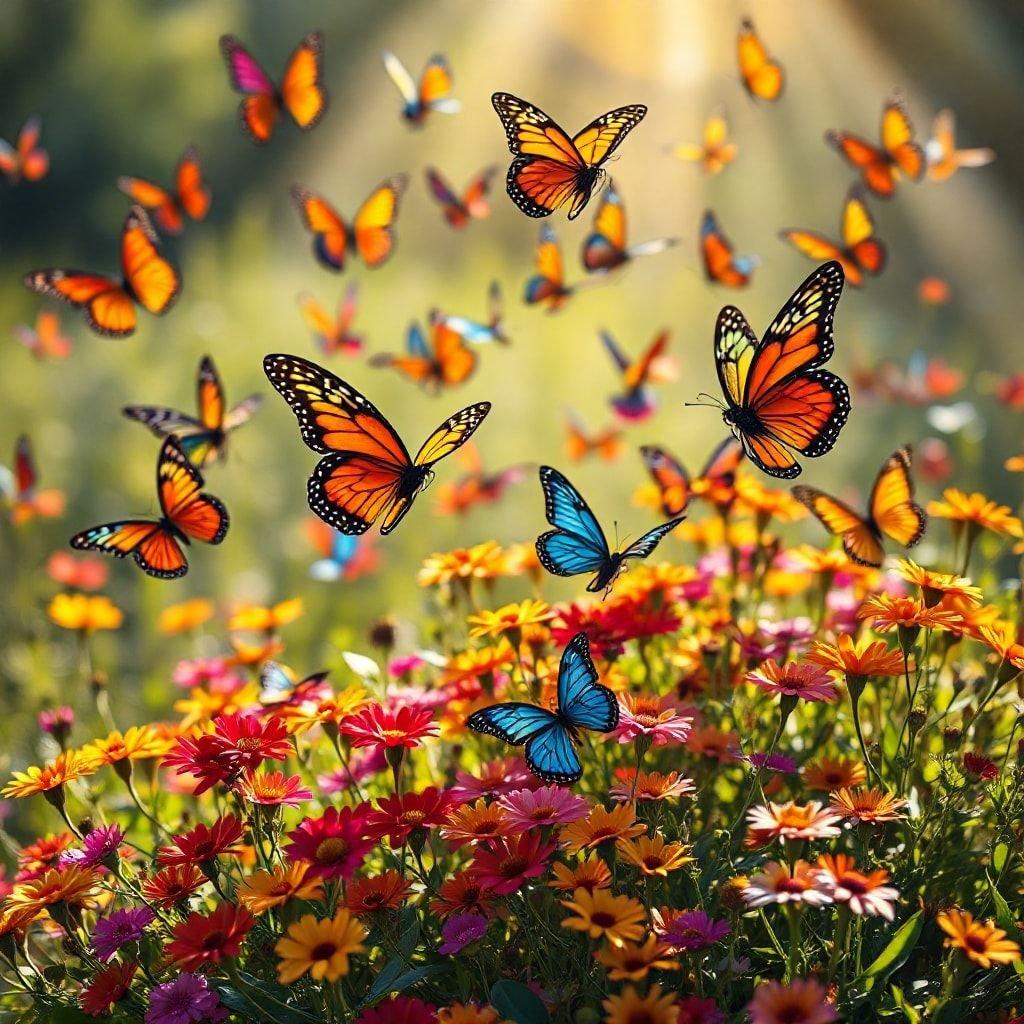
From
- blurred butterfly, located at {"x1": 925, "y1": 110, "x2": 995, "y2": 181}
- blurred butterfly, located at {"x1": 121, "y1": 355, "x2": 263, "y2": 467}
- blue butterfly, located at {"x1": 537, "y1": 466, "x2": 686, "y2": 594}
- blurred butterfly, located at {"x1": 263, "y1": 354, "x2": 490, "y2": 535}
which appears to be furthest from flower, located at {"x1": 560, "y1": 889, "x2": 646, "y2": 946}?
blurred butterfly, located at {"x1": 925, "y1": 110, "x2": 995, "y2": 181}

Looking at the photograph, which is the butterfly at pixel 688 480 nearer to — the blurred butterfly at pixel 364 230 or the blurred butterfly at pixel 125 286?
the blurred butterfly at pixel 364 230

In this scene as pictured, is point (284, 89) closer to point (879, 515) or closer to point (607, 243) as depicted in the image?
point (607, 243)

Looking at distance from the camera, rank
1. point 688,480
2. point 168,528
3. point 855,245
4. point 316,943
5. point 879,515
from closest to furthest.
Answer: point 316,943, point 879,515, point 168,528, point 688,480, point 855,245

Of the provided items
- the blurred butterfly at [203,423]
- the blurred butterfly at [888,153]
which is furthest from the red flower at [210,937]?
the blurred butterfly at [888,153]

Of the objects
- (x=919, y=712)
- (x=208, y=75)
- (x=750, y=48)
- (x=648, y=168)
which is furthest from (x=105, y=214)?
(x=919, y=712)

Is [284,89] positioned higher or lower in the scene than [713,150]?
higher

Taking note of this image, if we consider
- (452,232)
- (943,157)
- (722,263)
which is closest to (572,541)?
(722,263)

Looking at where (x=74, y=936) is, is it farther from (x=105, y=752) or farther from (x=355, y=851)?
(x=355, y=851)

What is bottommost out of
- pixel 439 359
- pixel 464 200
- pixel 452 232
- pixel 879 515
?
pixel 879 515
